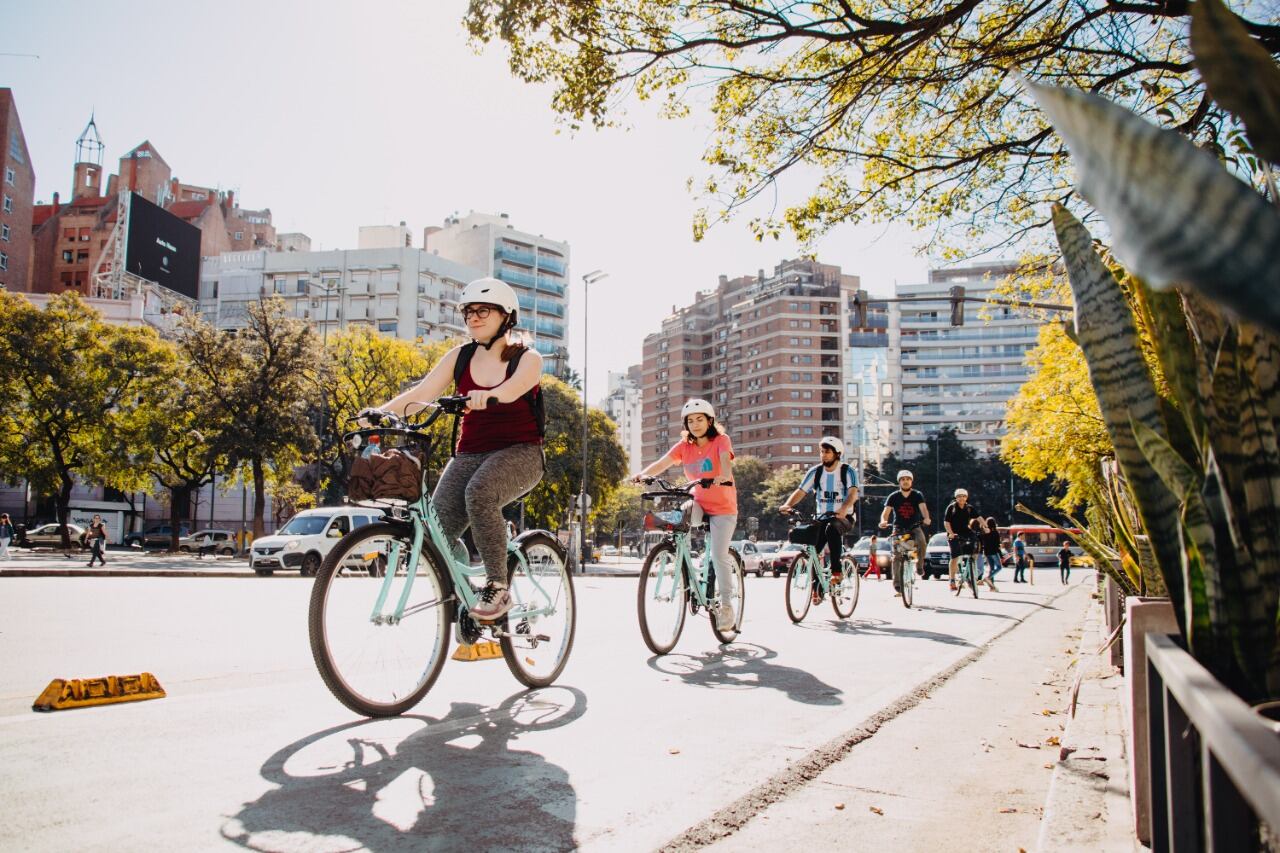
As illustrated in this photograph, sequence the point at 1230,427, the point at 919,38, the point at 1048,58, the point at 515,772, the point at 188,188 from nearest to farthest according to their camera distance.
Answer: the point at 1230,427, the point at 515,772, the point at 919,38, the point at 1048,58, the point at 188,188

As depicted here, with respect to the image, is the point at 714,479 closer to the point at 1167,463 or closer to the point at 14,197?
the point at 1167,463

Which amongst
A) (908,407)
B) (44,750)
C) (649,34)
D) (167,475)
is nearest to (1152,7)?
(649,34)

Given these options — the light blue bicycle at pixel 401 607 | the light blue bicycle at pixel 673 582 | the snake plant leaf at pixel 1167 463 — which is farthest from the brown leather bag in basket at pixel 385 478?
the snake plant leaf at pixel 1167 463

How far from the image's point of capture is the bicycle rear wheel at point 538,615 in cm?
484

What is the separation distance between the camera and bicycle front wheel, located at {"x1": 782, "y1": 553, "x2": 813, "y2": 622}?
9086 mm

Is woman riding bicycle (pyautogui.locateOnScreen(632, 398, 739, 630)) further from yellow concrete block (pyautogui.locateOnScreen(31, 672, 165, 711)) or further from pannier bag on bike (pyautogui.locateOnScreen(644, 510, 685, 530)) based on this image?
yellow concrete block (pyautogui.locateOnScreen(31, 672, 165, 711))

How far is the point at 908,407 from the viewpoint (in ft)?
449

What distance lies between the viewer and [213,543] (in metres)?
49.9

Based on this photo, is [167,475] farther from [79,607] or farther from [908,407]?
[908,407]

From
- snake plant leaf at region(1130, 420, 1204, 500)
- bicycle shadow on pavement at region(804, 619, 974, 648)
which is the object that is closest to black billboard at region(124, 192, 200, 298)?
bicycle shadow on pavement at region(804, 619, 974, 648)

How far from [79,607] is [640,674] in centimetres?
687

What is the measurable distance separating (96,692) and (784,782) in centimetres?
314

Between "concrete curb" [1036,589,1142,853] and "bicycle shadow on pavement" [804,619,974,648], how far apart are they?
355 cm

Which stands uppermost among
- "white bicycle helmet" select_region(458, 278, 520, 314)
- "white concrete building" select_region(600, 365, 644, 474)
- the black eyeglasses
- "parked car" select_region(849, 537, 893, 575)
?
"white concrete building" select_region(600, 365, 644, 474)
